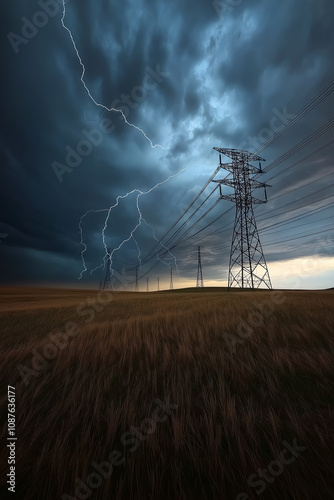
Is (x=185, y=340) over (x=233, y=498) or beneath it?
over

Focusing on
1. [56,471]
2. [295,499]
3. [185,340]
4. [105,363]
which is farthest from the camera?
[185,340]

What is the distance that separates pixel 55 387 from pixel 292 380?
6.34ft

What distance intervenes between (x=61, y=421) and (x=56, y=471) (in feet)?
1.48

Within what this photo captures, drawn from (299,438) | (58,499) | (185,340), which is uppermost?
(185,340)

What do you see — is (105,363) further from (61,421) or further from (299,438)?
(299,438)

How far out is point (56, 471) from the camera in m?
0.87

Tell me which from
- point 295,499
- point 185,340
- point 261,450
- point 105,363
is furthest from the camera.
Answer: point 185,340

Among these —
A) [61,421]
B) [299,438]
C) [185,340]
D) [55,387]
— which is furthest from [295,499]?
[185,340]

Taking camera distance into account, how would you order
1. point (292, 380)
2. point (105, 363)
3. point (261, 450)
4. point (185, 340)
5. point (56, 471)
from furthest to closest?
point (185, 340)
point (105, 363)
point (292, 380)
point (261, 450)
point (56, 471)

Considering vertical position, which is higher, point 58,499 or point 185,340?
point 185,340

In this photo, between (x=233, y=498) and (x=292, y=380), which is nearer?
(x=233, y=498)

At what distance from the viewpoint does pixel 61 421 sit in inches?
49.9

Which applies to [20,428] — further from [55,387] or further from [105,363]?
[105,363]

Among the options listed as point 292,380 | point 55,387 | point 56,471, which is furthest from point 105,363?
point 292,380
